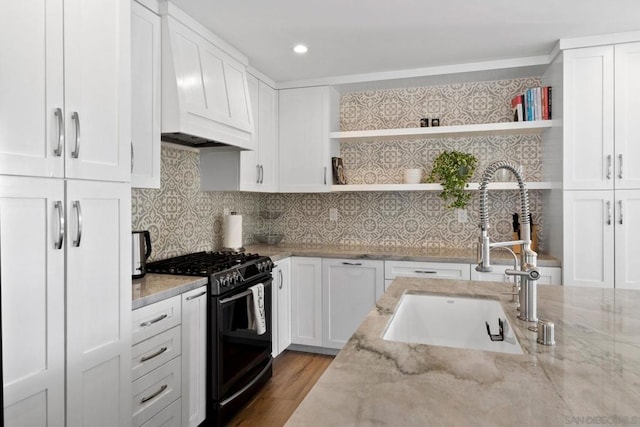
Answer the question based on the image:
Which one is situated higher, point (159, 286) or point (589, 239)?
point (589, 239)

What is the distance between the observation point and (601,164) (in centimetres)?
297

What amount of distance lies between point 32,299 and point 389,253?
2.63 metres

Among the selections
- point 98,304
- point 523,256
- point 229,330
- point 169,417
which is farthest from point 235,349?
point 523,256

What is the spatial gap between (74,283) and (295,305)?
235 cm

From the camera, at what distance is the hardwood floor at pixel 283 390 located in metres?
2.61

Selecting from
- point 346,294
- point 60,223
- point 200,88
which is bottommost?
point 346,294

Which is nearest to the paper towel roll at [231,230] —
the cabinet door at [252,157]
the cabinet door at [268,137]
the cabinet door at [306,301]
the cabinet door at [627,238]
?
the cabinet door at [252,157]

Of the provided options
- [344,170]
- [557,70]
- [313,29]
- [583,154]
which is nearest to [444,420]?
[313,29]

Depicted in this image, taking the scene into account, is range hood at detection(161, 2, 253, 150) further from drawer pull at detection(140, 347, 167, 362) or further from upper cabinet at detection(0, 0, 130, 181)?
drawer pull at detection(140, 347, 167, 362)

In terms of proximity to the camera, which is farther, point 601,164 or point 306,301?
point 306,301

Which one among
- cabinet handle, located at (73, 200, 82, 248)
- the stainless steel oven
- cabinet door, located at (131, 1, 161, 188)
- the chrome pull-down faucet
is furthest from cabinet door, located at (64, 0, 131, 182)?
the chrome pull-down faucet

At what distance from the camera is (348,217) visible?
13.7ft

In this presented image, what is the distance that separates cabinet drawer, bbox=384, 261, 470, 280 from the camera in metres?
3.25

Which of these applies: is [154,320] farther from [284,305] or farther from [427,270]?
[427,270]
